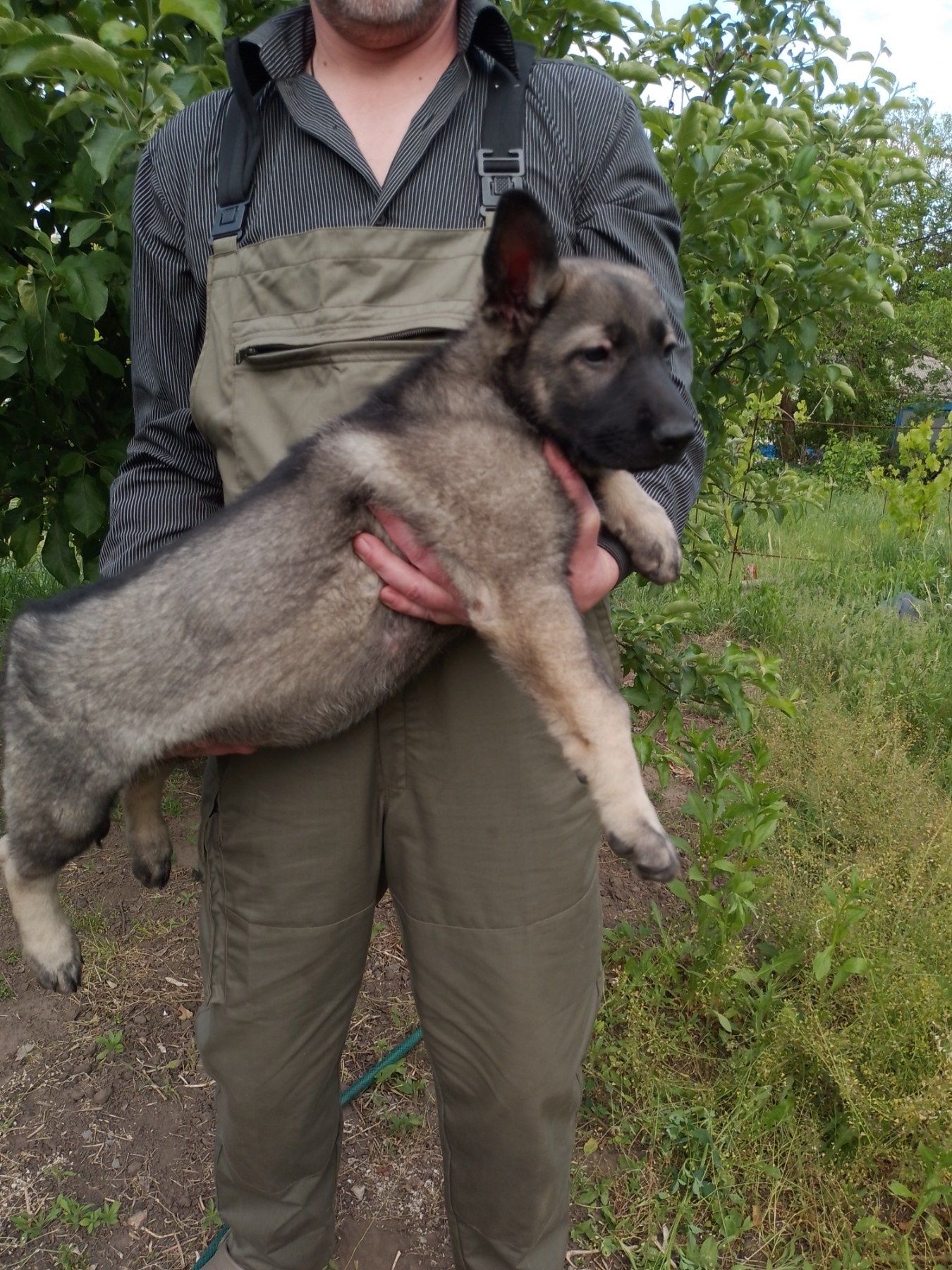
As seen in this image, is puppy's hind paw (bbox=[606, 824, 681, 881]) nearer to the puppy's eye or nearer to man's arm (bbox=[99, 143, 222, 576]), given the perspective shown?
the puppy's eye

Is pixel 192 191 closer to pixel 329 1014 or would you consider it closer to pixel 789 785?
pixel 329 1014

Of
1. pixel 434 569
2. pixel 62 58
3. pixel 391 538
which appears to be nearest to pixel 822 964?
pixel 434 569

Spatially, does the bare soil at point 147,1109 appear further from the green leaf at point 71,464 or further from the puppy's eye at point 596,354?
the puppy's eye at point 596,354

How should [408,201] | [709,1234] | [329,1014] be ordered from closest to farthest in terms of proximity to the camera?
[408,201] < [329,1014] < [709,1234]

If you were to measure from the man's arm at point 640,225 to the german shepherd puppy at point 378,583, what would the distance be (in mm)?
106

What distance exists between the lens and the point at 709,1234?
9.89ft

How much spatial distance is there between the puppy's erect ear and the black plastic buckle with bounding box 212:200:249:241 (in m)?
0.59

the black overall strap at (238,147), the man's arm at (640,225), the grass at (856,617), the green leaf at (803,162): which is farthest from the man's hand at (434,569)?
the grass at (856,617)

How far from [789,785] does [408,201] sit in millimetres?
3623

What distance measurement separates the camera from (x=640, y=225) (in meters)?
2.39

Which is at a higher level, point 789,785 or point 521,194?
point 521,194

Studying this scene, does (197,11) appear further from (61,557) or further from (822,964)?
(822,964)

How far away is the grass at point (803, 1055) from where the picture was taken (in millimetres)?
2953

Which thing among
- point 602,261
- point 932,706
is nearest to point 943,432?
point 932,706
